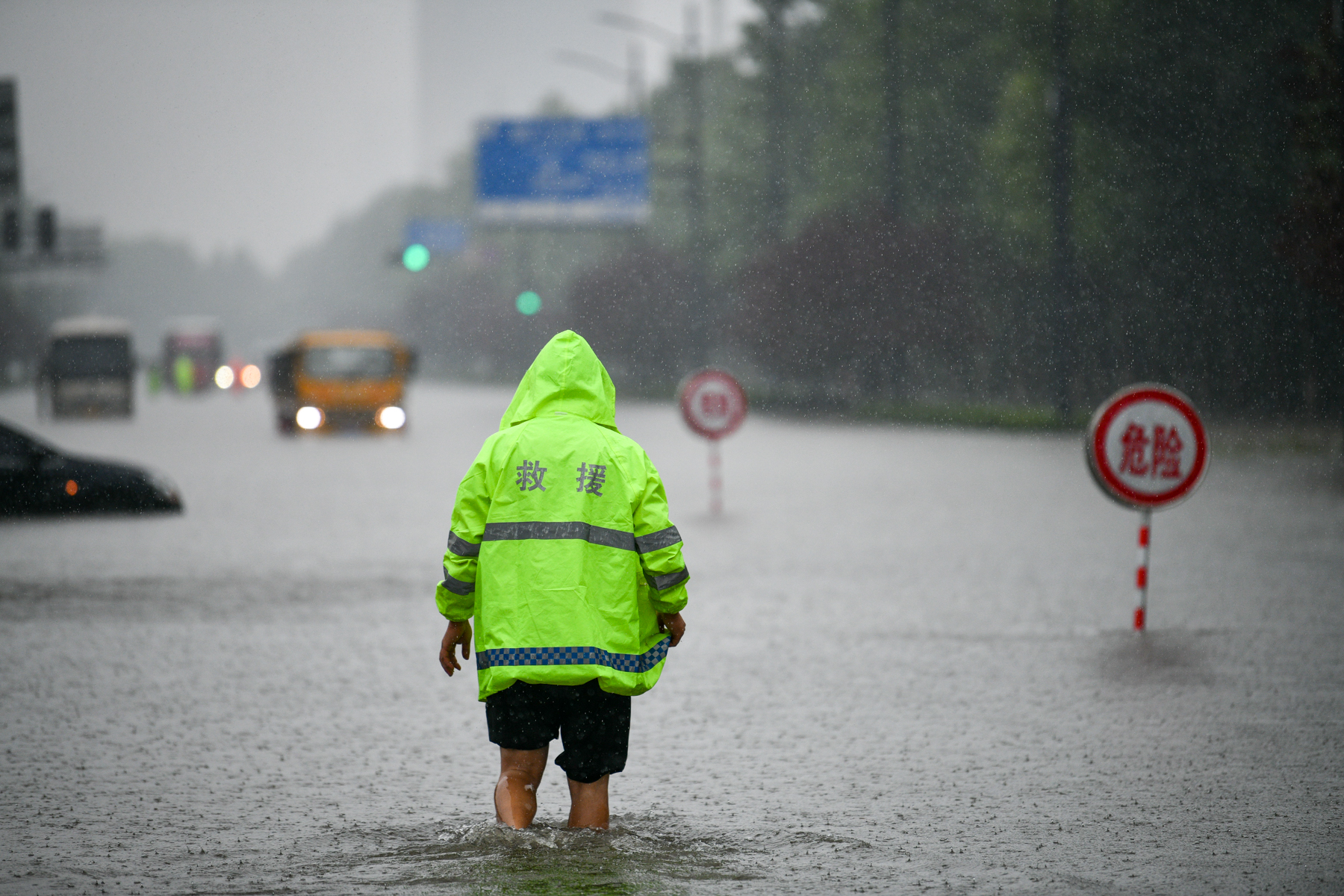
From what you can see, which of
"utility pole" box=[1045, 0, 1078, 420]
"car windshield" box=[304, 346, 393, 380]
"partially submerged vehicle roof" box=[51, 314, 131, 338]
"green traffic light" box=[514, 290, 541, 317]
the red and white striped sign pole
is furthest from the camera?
"partially submerged vehicle roof" box=[51, 314, 131, 338]

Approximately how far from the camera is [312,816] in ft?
19.4

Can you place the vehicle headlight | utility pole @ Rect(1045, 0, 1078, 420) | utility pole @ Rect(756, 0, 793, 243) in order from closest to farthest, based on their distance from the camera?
utility pole @ Rect(1045, 0, 1078, 420) < the vehicle headlight < utility pole @ Rect(756, 0, 793, 243)

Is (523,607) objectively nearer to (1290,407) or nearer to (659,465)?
(659,465)

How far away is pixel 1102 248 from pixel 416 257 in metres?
17.1

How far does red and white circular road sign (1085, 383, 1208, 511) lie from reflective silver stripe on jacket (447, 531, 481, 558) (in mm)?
5816

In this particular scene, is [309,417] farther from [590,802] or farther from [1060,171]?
[590,802]

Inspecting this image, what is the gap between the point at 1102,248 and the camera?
138 feet

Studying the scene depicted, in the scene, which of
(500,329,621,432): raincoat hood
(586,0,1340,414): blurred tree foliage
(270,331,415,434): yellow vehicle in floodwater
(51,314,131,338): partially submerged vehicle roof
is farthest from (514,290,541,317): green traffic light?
(500,329,621,432): raincoat hood

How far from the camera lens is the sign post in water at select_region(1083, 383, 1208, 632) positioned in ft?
33.2

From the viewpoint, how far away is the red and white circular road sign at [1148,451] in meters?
10.1

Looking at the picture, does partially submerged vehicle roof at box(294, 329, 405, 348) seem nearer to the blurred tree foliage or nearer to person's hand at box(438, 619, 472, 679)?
the blurred tree foliage

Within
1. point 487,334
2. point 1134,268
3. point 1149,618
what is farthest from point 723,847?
point 487,334

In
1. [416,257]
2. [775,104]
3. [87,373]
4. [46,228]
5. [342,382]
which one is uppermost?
[775,104]

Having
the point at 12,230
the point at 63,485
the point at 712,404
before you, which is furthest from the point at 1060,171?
the point at 63,485
